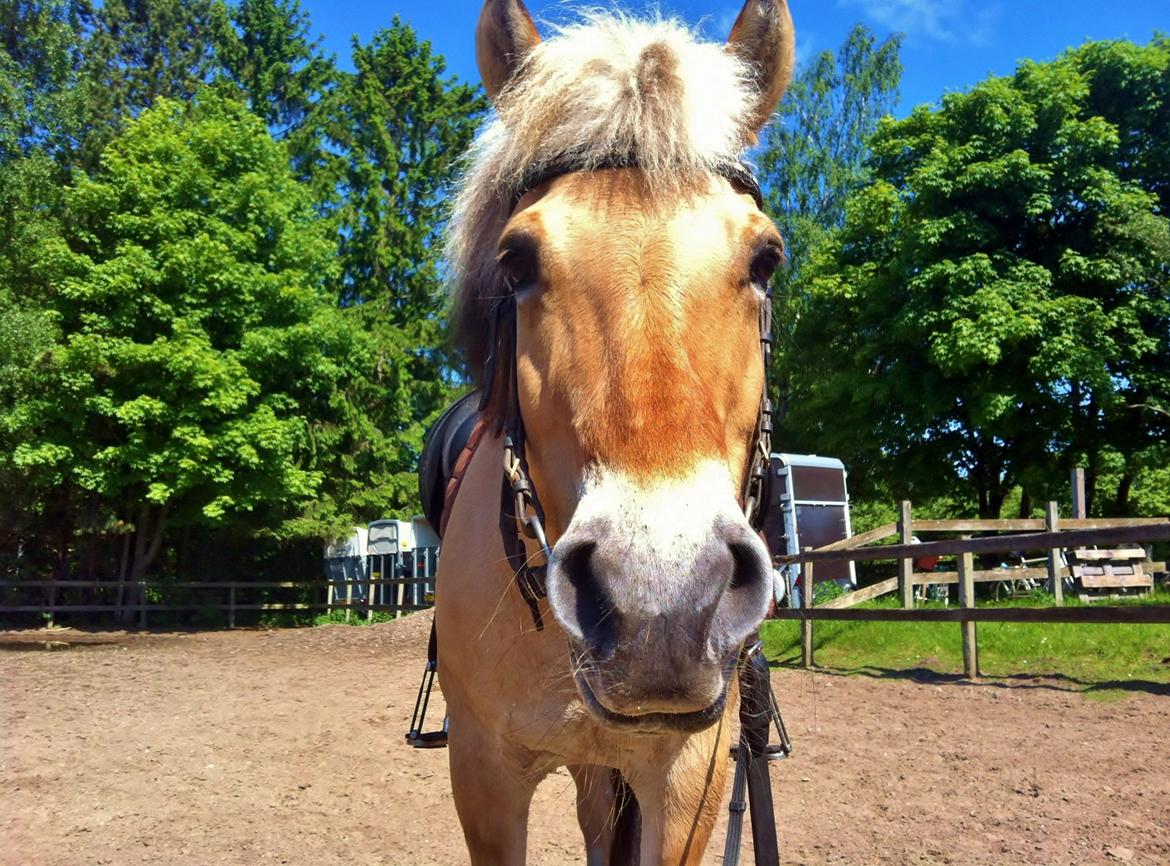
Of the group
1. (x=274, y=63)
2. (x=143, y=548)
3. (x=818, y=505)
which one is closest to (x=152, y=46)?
(x=274, y=63)

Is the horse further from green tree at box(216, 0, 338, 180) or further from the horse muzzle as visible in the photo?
green tree at box(216, 0, 338, 180)

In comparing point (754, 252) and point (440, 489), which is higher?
point (754, 252)

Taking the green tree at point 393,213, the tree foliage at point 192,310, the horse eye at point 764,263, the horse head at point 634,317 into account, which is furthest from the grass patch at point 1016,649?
the green tree at point 393,213

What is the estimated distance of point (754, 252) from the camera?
6.24 ft

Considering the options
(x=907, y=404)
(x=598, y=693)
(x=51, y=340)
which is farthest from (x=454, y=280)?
(x=907, y=404)

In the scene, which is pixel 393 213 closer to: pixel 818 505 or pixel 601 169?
pixel 818 505

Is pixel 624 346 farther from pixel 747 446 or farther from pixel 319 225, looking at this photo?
pixel 319 225

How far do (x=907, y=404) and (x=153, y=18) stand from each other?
2757 centimetres

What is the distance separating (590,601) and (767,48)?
1.66 metres

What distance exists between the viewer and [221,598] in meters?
23.2

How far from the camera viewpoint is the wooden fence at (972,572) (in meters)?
7.86

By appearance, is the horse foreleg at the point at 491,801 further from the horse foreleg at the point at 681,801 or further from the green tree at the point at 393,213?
the green tree at the point at 393,213

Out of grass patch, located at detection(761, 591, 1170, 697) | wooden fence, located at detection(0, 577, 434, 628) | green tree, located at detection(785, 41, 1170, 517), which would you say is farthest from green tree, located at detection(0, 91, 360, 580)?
green tree, located at detection(785, 41, 1170, 517)

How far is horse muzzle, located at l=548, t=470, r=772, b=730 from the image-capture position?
1451 millimetres
